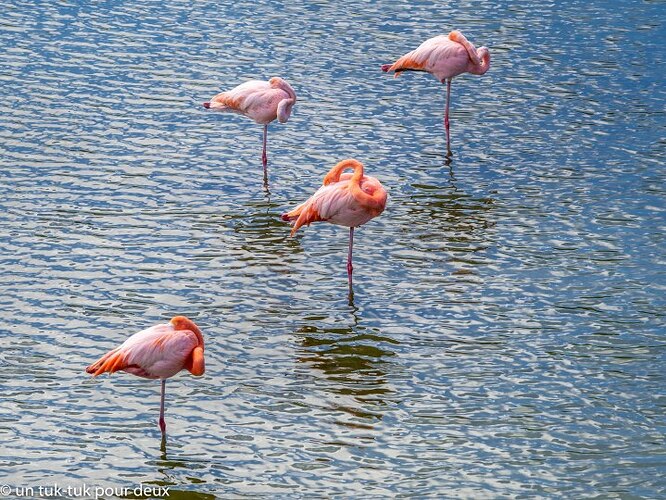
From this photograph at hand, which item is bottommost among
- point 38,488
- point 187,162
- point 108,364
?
point 38,488

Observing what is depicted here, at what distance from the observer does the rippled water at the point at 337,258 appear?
8.80 meters

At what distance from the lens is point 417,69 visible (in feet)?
51.4

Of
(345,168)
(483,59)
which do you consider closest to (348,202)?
(345,168)

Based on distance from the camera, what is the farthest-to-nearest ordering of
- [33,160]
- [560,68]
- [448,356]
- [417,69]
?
[560,68] → [417,69] → [33,160] → [448,356]

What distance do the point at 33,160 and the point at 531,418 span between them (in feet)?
24.1

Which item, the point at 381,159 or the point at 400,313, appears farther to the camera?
the point at 381,159

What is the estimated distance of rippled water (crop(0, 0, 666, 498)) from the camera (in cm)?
880

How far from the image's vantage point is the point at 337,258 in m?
12.2

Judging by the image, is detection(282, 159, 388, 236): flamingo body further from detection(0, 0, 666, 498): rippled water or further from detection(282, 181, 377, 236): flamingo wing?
detection(0, 0, 666, 498): rippled water

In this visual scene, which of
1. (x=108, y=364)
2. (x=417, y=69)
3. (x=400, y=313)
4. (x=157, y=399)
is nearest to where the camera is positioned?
(x=108, y=364)

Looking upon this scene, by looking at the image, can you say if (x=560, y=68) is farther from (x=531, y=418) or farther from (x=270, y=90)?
→ (x=531, y=418)

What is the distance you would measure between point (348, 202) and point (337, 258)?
0.94 meters

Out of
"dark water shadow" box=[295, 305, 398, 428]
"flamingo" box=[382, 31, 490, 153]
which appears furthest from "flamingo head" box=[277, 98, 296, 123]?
"dark water shadow" box=[295, 305, 398, 428]

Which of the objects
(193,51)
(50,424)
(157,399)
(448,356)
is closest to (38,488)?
(50,424)
